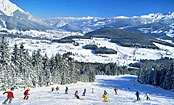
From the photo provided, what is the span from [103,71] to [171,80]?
9514 cm

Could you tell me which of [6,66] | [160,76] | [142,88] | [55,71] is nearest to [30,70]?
[6,66]

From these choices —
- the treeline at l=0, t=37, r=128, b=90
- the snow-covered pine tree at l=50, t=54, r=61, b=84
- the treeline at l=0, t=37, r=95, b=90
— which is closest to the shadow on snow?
the treeline at l=0, t=37, r=128, b=90

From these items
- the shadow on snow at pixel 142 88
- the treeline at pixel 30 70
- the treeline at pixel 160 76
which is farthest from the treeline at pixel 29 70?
the treeline at pixel 160 76

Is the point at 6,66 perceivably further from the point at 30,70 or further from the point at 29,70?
the point at 30,70

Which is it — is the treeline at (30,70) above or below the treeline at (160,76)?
above

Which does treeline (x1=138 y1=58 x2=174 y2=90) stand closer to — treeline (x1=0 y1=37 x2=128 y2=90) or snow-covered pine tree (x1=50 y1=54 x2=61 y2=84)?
treeline (x1=0 y1=37 x2=128 y2=90)

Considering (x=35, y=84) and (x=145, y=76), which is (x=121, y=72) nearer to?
(x=145, y=76)

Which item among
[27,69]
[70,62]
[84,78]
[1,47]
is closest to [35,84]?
[27,69]

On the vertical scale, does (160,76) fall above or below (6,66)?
below

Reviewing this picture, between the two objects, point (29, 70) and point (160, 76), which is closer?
point (29, 70)

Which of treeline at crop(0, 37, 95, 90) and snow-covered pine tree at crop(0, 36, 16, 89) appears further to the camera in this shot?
treeline at crop(0, 37, 95, 90)

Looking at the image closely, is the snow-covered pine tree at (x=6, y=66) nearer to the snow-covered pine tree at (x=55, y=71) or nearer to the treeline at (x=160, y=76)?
the snow-covered pine tree at (x=55, y=71)

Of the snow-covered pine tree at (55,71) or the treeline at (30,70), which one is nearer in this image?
the treeline at (30,70)

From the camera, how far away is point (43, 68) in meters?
65.3
